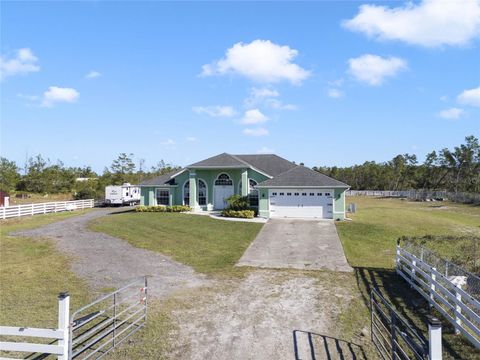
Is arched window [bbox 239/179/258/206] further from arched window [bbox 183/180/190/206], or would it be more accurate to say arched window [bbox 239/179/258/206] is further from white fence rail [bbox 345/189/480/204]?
white fence rail [bbox 345/189/480/204]

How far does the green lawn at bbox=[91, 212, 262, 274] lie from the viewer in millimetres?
15352

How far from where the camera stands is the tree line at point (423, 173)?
219ft

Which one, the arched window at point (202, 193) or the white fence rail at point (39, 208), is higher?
the arched window at point (202, 193)

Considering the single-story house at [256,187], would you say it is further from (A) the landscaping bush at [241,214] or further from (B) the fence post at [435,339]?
(B) the fence post at [435,339]

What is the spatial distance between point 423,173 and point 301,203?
59304mm

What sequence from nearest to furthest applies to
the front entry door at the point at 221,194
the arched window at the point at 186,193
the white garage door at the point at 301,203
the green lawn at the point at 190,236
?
the green lawn at the point at 190,236 < the white garage door at the point at 301,203 < the front entry door at the point at 221,194 < the arched window at the point at 186,193

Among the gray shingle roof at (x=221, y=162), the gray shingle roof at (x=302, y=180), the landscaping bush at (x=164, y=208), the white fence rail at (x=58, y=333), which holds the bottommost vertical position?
the white fence rail at (x=58, y=333)

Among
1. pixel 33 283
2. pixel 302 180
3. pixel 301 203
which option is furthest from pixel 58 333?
pixel 302 180

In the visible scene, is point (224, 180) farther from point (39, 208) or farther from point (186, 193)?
point (39, 208)

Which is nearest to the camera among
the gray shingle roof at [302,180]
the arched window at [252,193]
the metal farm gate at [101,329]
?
the metal farm gate at [101,329]

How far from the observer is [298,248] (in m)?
17.7

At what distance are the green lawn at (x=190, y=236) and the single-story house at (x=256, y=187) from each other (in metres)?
4.09

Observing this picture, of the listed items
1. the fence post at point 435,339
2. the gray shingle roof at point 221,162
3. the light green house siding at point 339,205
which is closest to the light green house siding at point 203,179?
the gray shingle roof at point 221,162

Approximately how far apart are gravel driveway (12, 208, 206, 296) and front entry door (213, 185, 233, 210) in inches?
519
